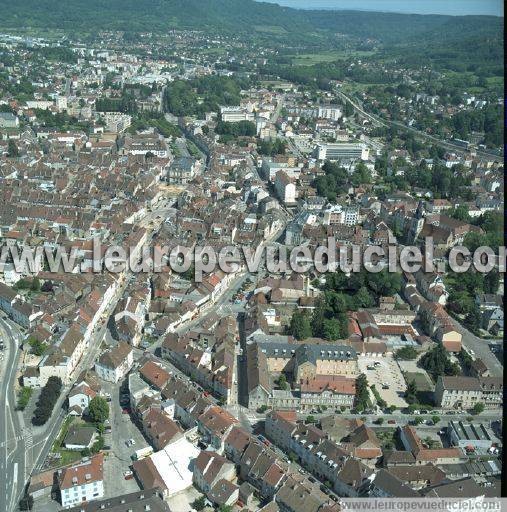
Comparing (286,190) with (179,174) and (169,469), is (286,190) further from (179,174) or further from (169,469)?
(169,469)

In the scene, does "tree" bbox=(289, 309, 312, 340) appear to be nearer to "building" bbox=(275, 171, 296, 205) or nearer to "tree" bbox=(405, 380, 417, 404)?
"tree" bbox=(405, 380, 417, 404)

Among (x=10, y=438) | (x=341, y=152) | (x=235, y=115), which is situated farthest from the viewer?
(x=235, y=115)

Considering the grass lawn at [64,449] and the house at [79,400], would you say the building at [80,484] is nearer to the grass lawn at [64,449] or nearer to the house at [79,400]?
the grass lawn at [64,449]

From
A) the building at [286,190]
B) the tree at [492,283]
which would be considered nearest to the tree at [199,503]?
the tree at [492,283]

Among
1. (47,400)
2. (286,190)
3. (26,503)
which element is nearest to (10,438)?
(47,400)

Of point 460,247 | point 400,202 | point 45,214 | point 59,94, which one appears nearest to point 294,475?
point 460,247

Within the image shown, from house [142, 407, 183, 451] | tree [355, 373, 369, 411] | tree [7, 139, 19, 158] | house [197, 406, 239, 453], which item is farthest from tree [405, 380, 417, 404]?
tree [7, 139, 19, 158]
